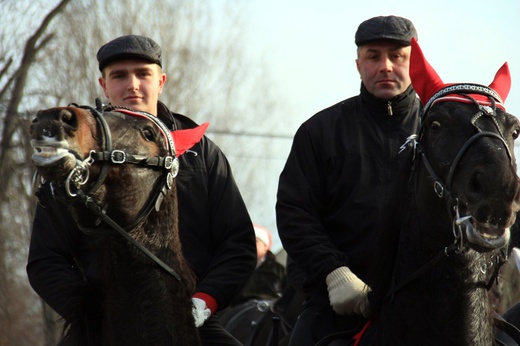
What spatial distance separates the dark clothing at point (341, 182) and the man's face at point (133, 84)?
990mm

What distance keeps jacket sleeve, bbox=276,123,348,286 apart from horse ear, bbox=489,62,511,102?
1335 mm

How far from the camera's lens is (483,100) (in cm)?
527

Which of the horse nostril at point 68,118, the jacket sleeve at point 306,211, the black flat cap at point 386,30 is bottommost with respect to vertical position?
the jacket sleeve at point 306,211

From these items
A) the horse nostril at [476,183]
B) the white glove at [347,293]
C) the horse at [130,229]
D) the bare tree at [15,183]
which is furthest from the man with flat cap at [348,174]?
the bare tree at [15,183]

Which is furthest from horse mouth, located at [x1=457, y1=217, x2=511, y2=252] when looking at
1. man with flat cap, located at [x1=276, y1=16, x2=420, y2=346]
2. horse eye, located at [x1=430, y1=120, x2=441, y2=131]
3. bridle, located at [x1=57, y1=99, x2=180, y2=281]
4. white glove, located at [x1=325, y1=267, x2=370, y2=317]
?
bridle, located at [x1=57, y1=99, x2=180, y2=281]

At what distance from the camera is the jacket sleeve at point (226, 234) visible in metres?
6.43

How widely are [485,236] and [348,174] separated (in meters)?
1.75

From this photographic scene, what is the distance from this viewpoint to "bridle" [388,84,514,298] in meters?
4.99

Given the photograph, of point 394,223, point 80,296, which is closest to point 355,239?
point 394,223

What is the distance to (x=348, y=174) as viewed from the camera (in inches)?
254

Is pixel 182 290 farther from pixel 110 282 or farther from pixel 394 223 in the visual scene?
pixel 394 223

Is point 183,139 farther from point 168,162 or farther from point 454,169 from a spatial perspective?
point 454,169

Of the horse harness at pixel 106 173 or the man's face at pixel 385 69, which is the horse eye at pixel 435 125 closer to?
the man's face at pixel 385 69

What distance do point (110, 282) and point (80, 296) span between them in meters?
0.26
